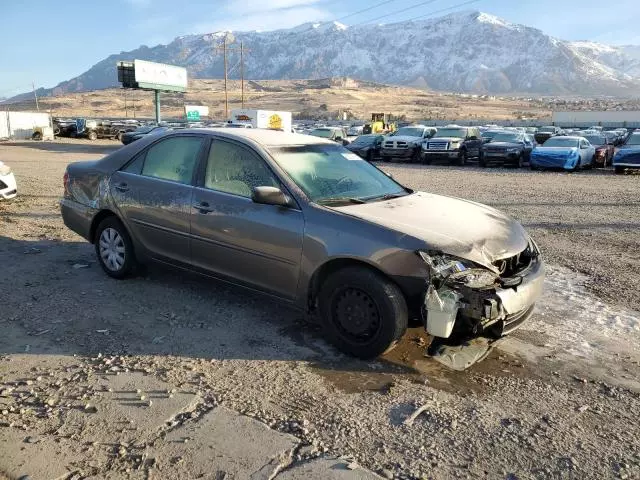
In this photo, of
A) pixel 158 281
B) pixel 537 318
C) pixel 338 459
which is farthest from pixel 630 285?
pixel 158 281

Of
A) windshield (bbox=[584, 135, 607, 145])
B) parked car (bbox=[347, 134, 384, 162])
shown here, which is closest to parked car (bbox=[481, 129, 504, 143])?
windshield (bbox=[584, 135, 607, 145])

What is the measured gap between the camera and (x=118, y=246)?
5582 mm

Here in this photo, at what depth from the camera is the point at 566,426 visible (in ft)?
10.4

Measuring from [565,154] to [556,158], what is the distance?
326 millimetres

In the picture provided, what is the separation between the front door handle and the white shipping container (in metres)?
38.2

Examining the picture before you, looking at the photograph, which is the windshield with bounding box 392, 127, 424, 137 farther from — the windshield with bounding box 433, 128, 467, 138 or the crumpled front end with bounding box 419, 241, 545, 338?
the crumpled front end with bounding box 419, 241, 545, 338

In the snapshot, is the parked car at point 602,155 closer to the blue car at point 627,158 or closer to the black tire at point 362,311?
the blue car at point 627,158

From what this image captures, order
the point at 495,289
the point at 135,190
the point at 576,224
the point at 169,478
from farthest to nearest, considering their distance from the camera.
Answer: the point at 576,224
the point at 135,190
the point at 495,289
the point at 169,478

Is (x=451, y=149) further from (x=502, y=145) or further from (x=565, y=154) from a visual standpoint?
(x=565, y=154)

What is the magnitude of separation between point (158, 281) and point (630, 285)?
4957 millimetres

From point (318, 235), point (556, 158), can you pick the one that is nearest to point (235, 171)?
point (318, 235)

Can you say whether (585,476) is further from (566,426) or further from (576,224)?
(576,224)

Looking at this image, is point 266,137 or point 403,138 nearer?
point 266,137

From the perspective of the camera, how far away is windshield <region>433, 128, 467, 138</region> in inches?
958
